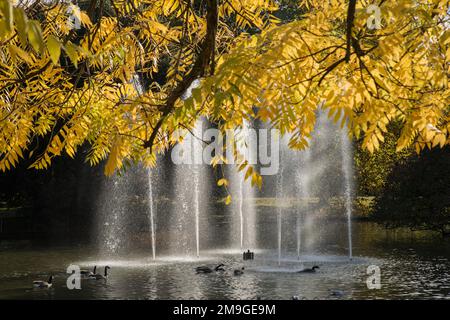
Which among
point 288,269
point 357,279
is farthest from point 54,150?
point 288,269

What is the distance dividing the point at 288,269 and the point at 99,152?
12.6 meters

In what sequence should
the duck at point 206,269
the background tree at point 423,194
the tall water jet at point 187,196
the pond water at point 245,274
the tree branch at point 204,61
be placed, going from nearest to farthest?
the tree branch at point 204,61
the pond water at point 245,274
the duck at point 206,269
the background tree at point 423,194
the tall water jet at point 187,196

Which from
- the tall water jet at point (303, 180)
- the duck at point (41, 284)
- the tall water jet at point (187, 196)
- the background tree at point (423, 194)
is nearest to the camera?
the duck at point (41, 284)

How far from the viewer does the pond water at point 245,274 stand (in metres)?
14.3

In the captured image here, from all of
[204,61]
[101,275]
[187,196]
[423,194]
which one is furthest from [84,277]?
[187,196]

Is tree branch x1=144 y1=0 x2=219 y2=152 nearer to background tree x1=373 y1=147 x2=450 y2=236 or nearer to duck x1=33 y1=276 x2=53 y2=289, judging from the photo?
duck x1=33 y1=276 x2=53 y2=289

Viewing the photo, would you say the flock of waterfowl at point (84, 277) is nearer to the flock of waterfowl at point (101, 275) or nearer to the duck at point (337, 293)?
the flock of waterfowl at point (101, 275)

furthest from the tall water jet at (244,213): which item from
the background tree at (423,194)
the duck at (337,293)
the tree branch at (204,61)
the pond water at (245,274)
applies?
the tree branch at (204,61)

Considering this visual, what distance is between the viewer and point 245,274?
1703cm

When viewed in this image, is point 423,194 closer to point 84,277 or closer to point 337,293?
point 337,293

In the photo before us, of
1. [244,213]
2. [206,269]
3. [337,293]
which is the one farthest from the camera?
[244,213]

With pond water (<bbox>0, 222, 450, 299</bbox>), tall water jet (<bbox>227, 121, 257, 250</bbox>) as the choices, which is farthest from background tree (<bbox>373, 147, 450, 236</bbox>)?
tall water jet (<bbox>227, 121, 257, 250</bbox>)

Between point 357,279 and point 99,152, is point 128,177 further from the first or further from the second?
point 99,152

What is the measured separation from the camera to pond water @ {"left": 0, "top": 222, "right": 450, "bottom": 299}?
14305 millimetres
